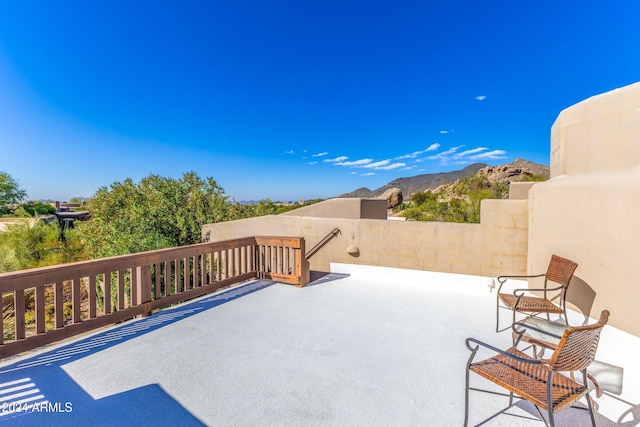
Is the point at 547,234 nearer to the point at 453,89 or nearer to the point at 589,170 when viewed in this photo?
the point at 589,170

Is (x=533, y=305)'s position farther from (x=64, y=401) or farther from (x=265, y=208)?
(x=265, y=208)

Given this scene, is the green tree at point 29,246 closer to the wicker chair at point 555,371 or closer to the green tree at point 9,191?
the wicker chair at point 555,371

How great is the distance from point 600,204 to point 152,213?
11062 mm

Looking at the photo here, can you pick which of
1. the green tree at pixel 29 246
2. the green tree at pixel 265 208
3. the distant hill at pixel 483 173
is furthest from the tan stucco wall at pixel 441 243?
the distant hill at pixel 483 173

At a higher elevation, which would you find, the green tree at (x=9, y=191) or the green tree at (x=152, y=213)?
the green tree at (x=9, y=191)

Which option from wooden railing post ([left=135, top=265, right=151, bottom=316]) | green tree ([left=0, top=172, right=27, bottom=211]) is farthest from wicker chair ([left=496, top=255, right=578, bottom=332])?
green tree ([left=0, top=172, right=27, bottom=211])

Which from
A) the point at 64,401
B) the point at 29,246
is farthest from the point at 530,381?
the point at 29,246

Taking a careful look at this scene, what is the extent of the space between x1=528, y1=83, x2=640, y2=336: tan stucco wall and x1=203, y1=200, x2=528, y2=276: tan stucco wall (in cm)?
48

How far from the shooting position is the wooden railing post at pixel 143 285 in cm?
329

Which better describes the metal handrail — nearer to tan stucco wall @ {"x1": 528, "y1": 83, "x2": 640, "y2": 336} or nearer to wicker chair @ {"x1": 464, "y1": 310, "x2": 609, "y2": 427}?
tan stucco wall @ {"x1": 528, "y1": 83, "x2": 640, "y2": 336}

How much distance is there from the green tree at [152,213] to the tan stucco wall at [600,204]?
9.43m

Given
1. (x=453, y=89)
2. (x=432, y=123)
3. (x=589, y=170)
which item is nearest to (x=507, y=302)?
(x=589, y=170)

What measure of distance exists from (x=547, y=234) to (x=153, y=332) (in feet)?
15.7

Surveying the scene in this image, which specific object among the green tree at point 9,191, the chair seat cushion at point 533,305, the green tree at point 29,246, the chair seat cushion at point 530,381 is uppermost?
the green tree at point 9,191
